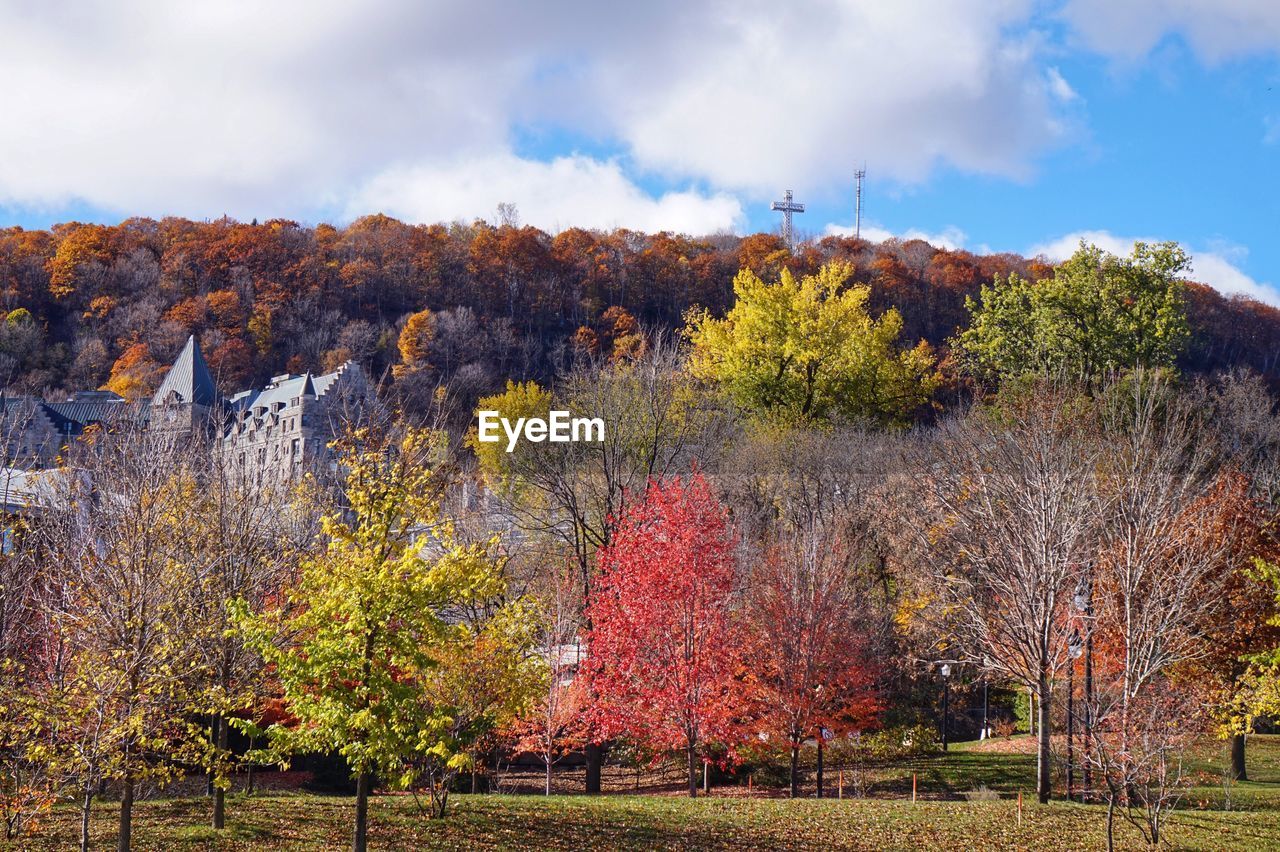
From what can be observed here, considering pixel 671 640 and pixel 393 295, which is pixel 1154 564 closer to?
pixel 671 640

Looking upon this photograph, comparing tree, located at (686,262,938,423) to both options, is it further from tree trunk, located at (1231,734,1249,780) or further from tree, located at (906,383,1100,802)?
tree trunk, located at (1231,734,1249,780)

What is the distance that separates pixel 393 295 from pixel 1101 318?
7766 cm

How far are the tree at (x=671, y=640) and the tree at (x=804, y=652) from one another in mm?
1412

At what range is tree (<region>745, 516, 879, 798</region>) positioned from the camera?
2427 centimetres

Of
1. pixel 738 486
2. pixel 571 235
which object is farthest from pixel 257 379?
pixel 738 486

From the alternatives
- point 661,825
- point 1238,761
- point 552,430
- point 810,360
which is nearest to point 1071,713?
point 661,825

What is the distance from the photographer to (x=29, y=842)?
15.7m

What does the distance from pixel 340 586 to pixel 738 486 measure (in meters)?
27.1

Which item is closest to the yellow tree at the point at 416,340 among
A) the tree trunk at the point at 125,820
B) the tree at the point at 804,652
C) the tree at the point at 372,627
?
the tree at the point at 804,652

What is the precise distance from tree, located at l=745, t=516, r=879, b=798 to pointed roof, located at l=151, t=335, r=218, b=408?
221 ft

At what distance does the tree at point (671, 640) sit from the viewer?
22.6 meters

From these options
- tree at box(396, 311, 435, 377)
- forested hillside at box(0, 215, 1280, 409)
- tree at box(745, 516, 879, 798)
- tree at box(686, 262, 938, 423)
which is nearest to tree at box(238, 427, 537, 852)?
tree at box(745, 516, 879, 798)

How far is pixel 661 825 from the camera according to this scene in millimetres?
18625

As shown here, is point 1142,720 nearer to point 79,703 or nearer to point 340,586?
point 340,586
